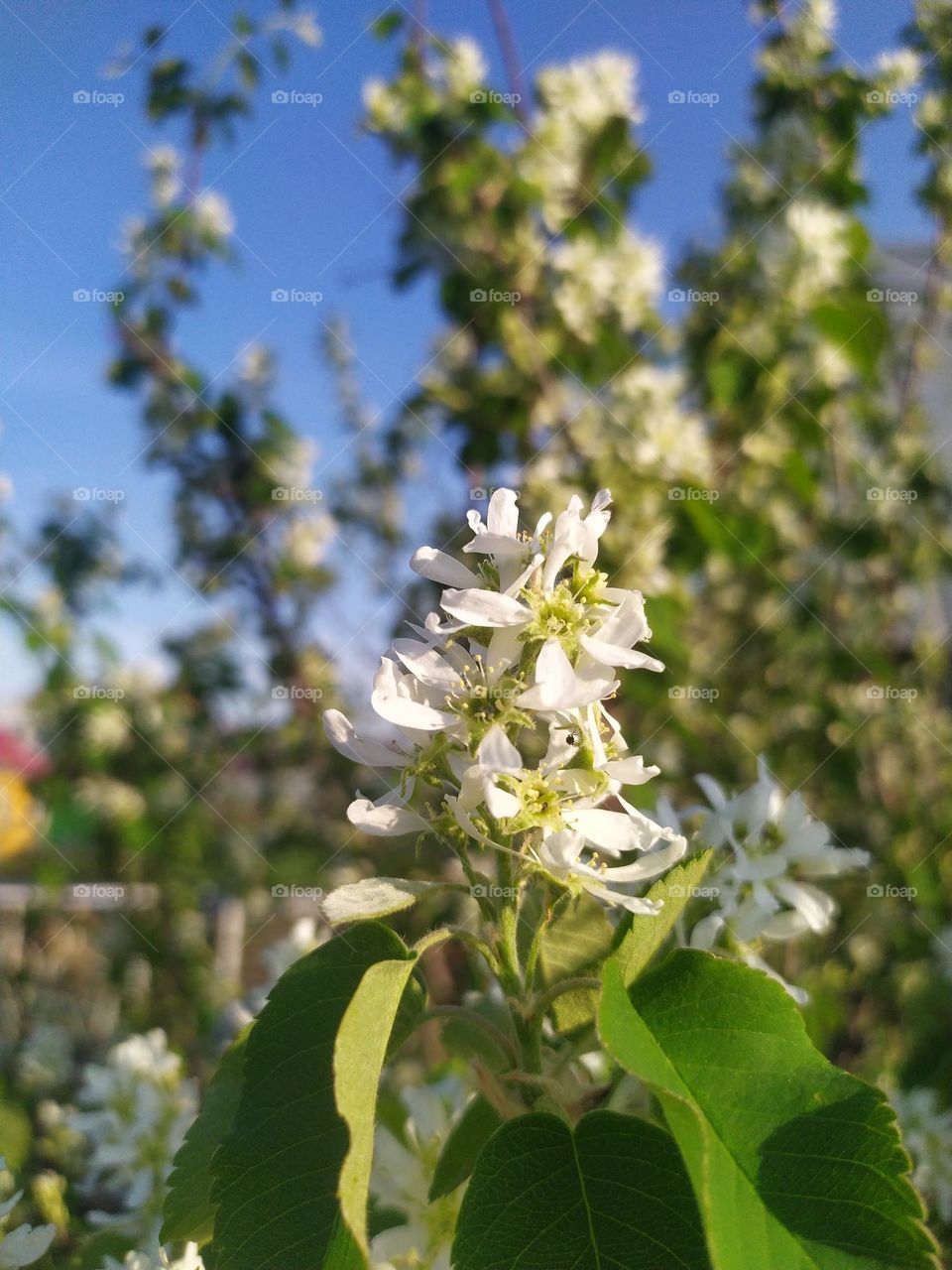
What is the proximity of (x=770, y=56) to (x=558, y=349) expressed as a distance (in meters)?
0.92

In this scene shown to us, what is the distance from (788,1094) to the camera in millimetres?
514

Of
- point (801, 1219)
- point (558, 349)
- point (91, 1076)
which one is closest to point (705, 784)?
point (801, 1219)

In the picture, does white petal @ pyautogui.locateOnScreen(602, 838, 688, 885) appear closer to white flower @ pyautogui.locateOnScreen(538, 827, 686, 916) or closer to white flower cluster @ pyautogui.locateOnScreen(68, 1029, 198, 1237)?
white flower @ pyautogui.locateOnScreen(538, 827, 686, 916)

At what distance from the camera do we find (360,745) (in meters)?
0.67

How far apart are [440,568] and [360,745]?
4.8 inches

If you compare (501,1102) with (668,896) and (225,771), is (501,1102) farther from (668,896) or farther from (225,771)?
(225,771)

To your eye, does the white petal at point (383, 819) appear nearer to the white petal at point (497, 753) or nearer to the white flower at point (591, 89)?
the white petal at point (497, 753)

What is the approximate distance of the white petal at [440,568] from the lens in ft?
2.21

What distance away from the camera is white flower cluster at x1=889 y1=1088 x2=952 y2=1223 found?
1138mm

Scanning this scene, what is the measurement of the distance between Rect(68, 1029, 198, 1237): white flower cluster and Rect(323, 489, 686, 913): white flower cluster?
64 cm

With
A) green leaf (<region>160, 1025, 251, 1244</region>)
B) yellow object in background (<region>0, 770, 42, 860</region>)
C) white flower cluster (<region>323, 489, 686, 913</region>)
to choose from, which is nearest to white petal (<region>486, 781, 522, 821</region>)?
white flower cluster (<region>323, 489, 686, 913</region>)

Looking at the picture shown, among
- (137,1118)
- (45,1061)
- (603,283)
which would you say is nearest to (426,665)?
(137,1118)

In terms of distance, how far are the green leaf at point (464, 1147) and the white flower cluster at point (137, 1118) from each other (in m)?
0.43

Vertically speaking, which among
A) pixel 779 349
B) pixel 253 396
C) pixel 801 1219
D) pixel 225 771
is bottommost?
pixel 801 1219
